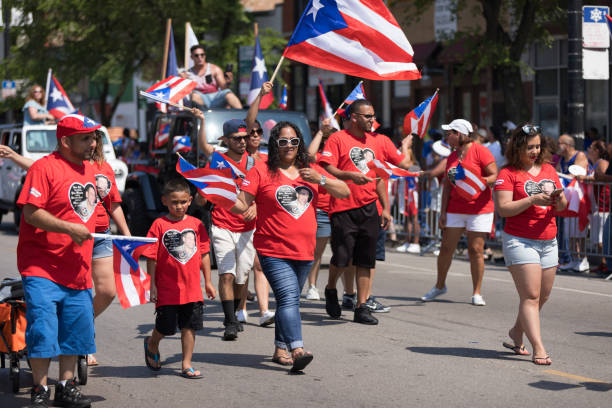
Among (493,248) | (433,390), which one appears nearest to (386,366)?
(433,390)

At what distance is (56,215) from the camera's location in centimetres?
625

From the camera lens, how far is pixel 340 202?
386 inches

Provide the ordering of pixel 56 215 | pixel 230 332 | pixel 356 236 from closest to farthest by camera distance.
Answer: pixel 56 215 < pixel 230 332 < pixel 356 236

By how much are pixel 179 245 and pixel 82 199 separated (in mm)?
1125

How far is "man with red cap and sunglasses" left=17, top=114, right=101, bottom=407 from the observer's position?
20.3ft

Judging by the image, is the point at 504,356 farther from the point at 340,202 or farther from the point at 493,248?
the point at 493,248

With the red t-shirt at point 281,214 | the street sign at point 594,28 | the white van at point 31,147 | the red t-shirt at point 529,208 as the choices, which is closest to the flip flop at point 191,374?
the red t-shirt at point 281,214

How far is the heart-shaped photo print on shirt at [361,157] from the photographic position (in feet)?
31.6

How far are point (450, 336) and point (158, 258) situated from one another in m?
3.02

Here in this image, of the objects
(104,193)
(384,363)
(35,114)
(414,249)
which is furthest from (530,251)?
(35,114)

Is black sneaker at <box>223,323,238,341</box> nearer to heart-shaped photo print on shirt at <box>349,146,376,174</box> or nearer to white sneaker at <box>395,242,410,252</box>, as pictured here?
heart-shaped photo print on shirt at <box>349,146,376,174</box>

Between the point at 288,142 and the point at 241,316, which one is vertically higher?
the point at 288,142

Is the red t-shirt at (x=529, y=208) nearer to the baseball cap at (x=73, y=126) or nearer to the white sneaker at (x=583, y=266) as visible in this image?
the baseball cap at (x=73, y=126)

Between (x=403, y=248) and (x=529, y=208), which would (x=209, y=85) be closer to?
(x=403, y=248)
